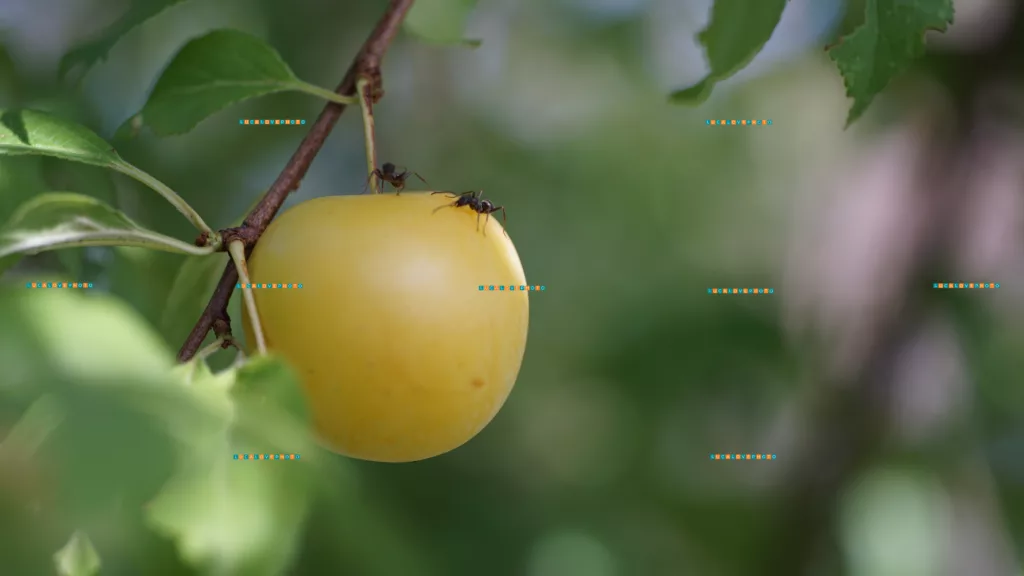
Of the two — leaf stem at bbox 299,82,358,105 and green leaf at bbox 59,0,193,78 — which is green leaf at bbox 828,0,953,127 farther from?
green leaf at bbox 59,0,193,78

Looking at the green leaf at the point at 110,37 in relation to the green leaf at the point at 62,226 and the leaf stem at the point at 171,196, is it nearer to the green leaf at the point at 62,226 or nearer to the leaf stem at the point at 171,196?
the leaf stem at the point at 171,196

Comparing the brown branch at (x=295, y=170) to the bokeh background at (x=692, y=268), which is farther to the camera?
the bokeh background at (x=692, y=268)

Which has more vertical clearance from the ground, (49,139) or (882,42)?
(882,42)

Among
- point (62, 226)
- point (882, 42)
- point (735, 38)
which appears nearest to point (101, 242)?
point (62, 226)

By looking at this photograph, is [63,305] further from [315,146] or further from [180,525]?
[315,146]

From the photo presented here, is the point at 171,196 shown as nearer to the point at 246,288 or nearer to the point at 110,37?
the point at 246,288

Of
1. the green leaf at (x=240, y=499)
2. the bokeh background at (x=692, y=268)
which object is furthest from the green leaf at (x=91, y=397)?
the bokeh background at (x=692, y=268)

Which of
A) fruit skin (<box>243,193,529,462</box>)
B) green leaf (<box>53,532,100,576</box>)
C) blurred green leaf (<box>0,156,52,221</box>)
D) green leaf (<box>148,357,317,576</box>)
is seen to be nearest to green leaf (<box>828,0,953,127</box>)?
fruit skin (<box>243,193,529,462</box>)
